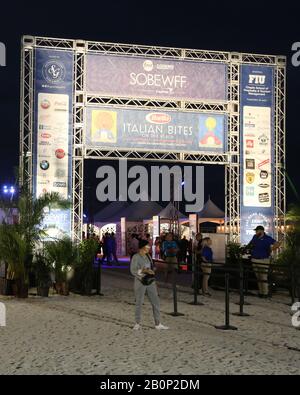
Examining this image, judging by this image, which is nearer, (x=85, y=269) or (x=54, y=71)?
(x=85, y=269)

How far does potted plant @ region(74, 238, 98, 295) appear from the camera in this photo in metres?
16.5

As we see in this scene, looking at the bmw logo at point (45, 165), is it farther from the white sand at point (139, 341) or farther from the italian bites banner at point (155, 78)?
the white sand at point (139, 341)

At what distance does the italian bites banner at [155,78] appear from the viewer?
2769 centimetres

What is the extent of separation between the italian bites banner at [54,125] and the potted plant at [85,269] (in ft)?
33.3

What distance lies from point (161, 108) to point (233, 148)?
3.94 metres

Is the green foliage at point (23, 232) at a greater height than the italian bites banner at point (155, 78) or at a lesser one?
lesser

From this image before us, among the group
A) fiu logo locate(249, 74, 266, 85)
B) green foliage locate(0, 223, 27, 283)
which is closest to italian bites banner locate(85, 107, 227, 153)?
fiu logo locate(249, 74, 266, 85)

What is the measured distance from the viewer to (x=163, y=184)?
31.1 m

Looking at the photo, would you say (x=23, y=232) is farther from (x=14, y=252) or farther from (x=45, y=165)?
(x=45, y=165)

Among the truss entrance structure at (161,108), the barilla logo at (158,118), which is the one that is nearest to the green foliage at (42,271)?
the truss entrance structure at (161,108)

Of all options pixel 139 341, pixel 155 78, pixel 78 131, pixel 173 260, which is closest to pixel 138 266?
pixel 139 341

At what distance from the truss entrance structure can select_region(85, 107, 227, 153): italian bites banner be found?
282 mm

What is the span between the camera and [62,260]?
1609cm
